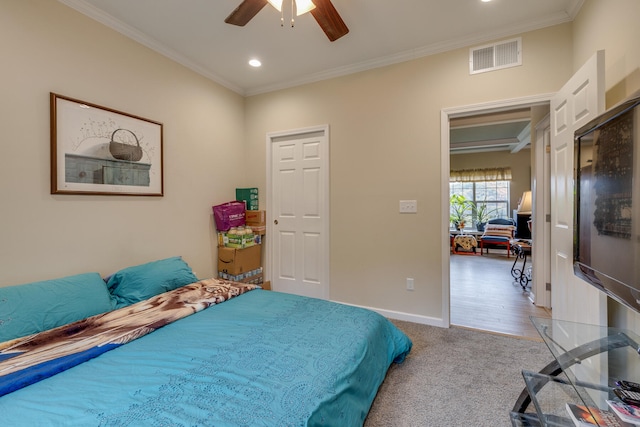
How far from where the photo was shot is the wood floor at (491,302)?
279 centimetres

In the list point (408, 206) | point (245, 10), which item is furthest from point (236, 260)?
point (245, 10)

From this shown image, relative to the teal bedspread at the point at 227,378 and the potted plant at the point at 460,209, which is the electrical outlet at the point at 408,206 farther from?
the potted plant at the point at 460,209

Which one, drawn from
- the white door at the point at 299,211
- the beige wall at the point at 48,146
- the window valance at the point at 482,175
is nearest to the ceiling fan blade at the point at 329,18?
the white door at the point at 299,211

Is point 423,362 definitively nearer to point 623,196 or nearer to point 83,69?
point 623,196

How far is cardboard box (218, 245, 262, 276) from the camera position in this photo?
10.6 ft

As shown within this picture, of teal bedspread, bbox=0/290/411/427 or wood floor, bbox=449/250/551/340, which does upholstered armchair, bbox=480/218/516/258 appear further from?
teal bedspread, bbox=0/290/411/427

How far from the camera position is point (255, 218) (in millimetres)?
3574

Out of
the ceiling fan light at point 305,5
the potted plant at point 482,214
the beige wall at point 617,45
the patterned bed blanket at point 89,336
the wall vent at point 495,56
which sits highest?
the wall vent at point 495,56

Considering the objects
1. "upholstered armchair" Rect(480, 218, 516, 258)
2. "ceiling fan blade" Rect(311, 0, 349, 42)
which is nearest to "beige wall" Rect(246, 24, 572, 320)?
"ceiling fan blade" Rect(311, 0, 349, 42)

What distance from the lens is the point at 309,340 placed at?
5.00 ft

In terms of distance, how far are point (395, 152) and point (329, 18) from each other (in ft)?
4.82

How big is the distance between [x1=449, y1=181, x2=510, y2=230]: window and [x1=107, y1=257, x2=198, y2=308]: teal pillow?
7822 mm

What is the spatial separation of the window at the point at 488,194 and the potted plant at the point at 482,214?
3 cm

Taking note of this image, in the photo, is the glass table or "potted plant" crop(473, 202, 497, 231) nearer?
the glass table
